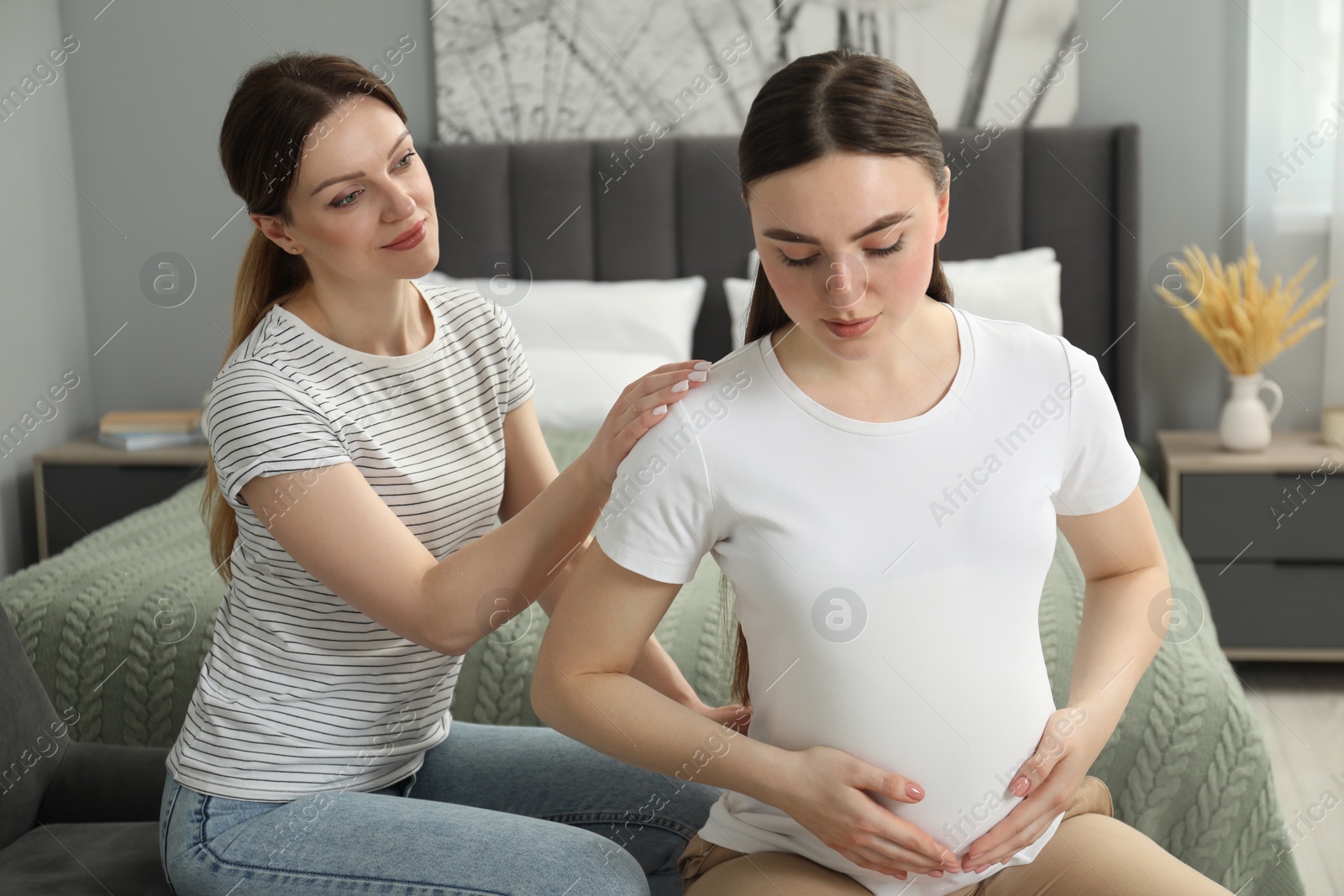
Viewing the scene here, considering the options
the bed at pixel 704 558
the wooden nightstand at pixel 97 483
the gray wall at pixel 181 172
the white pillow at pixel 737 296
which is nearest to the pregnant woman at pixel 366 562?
the bed at pixel 704 558

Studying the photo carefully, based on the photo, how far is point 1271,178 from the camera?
316 centimetres

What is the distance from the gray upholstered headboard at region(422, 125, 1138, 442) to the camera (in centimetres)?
319

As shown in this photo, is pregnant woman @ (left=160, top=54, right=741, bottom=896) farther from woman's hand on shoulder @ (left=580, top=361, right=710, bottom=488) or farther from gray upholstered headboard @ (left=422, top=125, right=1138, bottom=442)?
gray upholstered headboard @ (left=422, top=125, right=1138, bottom=442)

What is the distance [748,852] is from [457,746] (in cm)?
→ 45

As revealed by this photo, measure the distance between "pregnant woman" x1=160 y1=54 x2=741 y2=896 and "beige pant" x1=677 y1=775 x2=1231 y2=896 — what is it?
4.7 inches

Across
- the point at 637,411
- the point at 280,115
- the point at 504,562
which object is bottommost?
the point at 504,562

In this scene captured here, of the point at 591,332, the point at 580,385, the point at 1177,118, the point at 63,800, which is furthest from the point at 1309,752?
the point at 63,800

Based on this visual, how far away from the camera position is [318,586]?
1307 mm

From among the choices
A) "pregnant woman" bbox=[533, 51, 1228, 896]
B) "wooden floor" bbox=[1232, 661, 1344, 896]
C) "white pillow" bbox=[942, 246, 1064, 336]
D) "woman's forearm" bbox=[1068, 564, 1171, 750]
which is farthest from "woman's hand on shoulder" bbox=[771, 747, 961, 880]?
"white pillow" bbox=[942, 246, 1064, 336]

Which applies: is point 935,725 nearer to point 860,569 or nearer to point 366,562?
point 860,569

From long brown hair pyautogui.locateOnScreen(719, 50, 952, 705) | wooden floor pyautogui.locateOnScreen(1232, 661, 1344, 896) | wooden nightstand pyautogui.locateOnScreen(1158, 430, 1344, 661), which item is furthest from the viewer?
wooden nightstand pyautogui.locateOnScreen(1158, 430, 1344, 661)

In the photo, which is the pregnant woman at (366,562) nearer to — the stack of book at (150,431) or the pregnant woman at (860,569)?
the pregnant woman at (860,569)

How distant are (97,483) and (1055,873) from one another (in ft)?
9.80

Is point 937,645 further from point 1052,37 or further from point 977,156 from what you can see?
point 1052,37
